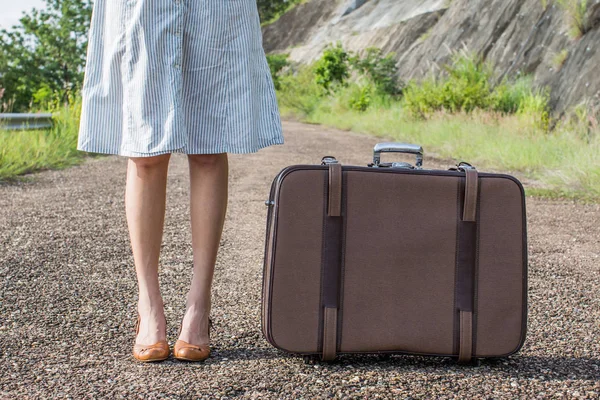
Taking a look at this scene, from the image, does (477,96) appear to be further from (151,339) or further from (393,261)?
(151,339)

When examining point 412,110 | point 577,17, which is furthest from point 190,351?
point 412,110

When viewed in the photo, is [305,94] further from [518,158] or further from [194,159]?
[194,159]

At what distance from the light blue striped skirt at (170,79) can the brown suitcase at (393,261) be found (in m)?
0.27

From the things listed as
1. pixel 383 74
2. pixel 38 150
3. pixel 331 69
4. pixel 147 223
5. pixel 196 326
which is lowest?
pixel 196 326

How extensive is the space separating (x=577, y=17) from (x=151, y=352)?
10.7 metres

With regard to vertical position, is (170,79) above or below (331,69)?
below

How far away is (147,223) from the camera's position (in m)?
2.13

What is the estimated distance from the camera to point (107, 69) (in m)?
2.09

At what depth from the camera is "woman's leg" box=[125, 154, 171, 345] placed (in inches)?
83.4

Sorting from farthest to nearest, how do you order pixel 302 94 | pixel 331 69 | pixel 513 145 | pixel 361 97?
pixel 302 94 → pixel 331 69 → pixel 361 97 → pixel 513 145

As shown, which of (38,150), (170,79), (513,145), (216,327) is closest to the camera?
(170,79)

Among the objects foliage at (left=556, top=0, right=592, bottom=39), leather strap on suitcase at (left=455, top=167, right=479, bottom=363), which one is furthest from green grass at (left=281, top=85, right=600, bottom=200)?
leather strap on suitcase at (left=455, top=167, right=479, bottom=363)

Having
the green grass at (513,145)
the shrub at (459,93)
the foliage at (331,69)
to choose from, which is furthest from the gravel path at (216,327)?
the foliage at (331,69)

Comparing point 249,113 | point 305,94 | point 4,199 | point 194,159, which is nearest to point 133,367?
point 194,159
